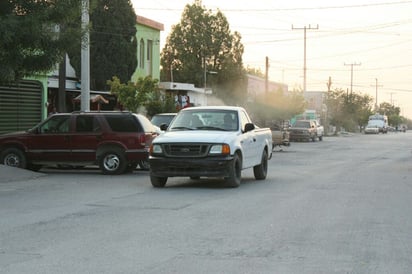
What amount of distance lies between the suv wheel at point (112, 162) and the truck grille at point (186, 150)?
4.25 m

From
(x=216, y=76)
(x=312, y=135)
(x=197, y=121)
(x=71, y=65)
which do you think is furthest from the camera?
(x=216, y=76)

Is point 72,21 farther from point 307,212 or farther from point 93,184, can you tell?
point 307,212

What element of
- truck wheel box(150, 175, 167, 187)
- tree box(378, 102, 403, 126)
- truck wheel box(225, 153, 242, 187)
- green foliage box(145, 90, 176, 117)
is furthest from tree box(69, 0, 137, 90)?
tree box(378, 102, 403, 126)

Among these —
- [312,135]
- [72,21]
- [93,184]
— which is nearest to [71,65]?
[72,21]

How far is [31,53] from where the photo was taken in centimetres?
1655

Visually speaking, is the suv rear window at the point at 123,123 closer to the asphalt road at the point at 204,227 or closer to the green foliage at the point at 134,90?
the asphalt road at the point at 204,227

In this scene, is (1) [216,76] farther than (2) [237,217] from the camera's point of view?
Yes

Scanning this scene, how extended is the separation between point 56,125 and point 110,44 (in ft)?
54.7

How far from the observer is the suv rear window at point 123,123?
18109mm

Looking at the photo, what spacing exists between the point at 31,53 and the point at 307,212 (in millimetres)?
9218

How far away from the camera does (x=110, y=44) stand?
34.6 meters

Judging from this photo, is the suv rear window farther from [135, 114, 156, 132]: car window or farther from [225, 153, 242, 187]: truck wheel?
[225, 153, 242, 187]: truck wheel

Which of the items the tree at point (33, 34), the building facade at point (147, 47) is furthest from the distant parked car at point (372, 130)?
the tree at point (33, 34)

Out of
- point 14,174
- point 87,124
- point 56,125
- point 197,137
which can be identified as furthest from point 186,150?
point 56,125
